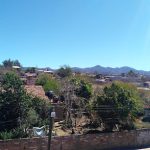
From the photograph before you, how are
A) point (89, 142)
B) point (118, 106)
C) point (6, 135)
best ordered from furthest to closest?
point (118, 106) < point (89, 142) < point (6, 135)

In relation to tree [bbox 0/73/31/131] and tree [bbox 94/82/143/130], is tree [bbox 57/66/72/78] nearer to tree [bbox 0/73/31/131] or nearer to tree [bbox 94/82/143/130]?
tree [bbox 94/82/143/130]

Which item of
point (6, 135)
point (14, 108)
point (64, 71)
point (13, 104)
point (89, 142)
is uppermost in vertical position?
point (64, 71)

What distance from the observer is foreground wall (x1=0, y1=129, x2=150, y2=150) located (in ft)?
79.8

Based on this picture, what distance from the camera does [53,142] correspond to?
25.6m

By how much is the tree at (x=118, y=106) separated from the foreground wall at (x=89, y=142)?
1.35 metres

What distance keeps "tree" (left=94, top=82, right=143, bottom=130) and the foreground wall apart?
1345 mm

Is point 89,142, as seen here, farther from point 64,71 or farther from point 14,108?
point 64,71

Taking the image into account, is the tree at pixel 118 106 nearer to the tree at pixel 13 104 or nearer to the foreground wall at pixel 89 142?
the foreground wall at pixel 89 142

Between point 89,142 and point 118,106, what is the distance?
451 cm

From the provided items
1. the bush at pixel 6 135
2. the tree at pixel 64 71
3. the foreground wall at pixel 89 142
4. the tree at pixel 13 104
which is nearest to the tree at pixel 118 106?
the foreground wall at pixel 89 142

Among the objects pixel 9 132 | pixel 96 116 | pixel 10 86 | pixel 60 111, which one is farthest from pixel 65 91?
pixel 9 132

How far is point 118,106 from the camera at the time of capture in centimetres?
3061

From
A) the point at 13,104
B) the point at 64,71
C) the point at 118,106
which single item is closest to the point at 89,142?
the point at 118,106

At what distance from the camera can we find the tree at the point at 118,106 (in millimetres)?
30484
